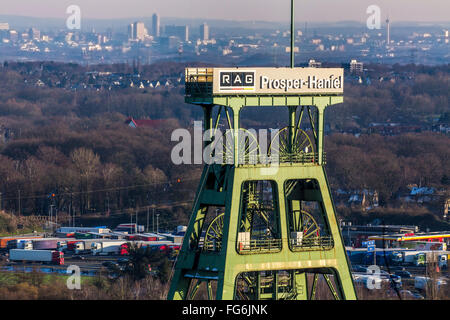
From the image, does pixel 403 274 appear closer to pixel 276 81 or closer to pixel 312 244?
pixel 312 244

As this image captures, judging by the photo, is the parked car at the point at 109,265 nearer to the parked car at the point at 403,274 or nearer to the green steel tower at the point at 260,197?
the parked car at the point at 403,274

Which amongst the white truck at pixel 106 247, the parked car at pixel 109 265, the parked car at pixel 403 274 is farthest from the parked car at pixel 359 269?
the white truck at pixel 106 247

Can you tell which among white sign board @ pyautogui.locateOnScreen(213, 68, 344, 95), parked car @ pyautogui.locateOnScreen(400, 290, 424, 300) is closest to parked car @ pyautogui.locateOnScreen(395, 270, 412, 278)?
parked car @ pyautogui.locateOnScreen(400, 290, 424, 300)

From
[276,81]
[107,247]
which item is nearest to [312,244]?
[276,81]

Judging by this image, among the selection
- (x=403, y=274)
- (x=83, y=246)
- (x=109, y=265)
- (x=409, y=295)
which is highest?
(x=409, y=295)

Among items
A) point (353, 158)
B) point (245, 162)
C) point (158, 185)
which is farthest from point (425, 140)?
point (245, 162)
